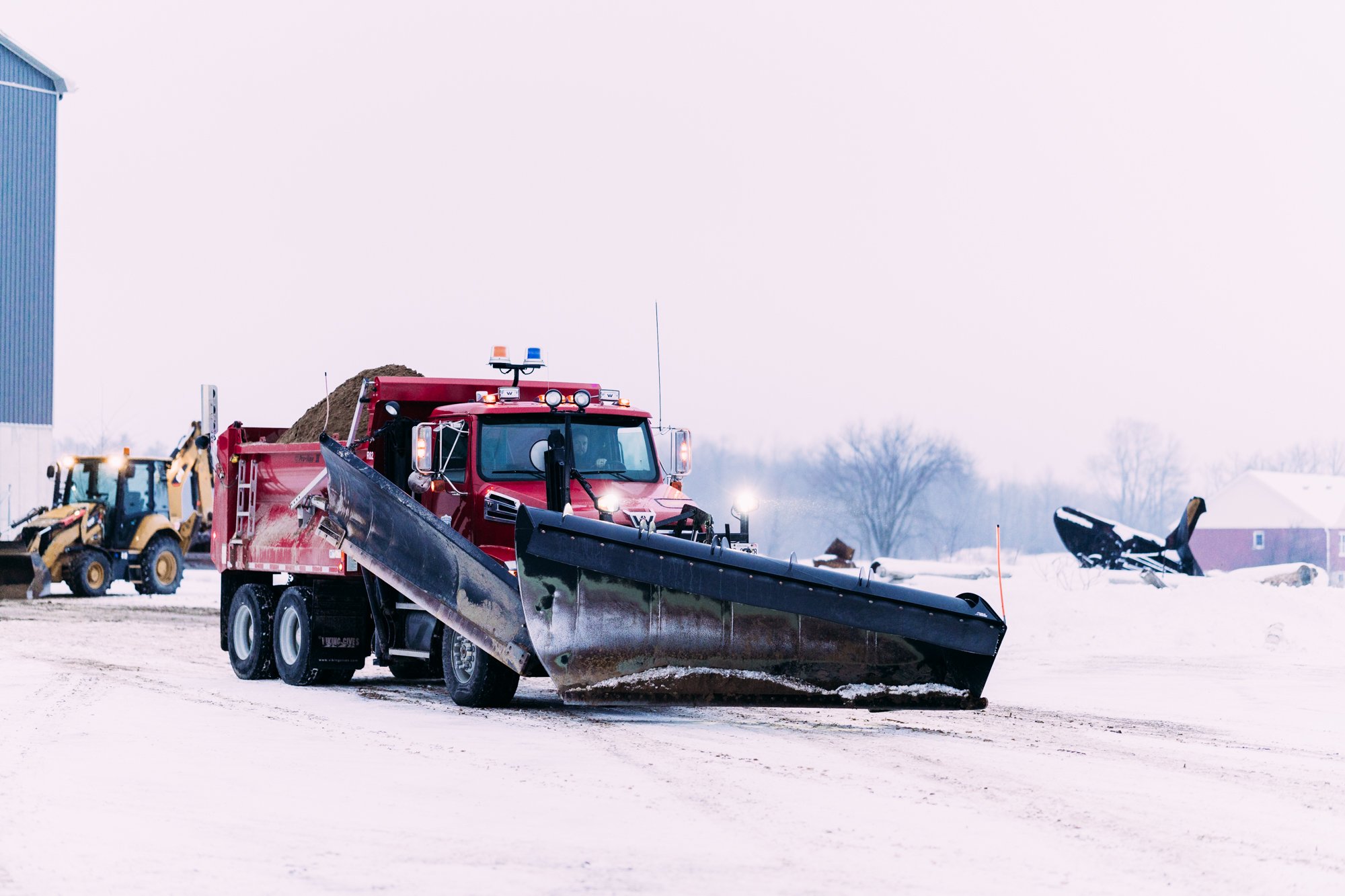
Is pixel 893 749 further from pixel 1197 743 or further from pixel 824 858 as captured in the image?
pixel 824 858

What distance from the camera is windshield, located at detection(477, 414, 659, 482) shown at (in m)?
12.2

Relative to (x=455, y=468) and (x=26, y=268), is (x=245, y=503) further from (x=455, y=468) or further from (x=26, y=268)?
(x=26, y=268)

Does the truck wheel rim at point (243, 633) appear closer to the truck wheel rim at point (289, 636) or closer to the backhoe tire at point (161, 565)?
the truck wheel rim at point (289, 636)

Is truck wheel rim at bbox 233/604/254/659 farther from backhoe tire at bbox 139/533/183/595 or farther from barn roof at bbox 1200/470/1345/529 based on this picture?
barn roof at bbox 1200/470/1345/529

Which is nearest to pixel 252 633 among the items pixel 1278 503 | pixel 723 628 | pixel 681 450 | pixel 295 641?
pixel 295 641

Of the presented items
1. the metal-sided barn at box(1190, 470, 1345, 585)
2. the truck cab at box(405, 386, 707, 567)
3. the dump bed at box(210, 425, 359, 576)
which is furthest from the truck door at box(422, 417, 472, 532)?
the metal-sided barn at box(1190, 470, 1345, 585)

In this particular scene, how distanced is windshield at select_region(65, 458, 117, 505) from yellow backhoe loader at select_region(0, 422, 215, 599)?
0.01 m

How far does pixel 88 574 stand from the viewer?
2861 cm

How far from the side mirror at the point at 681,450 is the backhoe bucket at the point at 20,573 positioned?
17741mm

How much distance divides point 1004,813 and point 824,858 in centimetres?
141

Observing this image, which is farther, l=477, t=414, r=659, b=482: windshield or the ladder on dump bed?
the ladder on dump bed

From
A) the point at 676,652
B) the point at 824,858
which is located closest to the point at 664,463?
the point at 676,652

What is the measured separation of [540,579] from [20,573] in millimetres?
19565

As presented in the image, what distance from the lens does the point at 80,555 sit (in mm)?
28531
